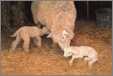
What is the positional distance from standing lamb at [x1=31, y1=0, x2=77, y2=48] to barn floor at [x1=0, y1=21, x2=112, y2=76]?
4.8 inches

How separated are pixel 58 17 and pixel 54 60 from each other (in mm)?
358

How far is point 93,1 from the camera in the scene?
3512 mm

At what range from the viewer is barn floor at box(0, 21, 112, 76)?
258 cm

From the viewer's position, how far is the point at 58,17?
2.90 metres

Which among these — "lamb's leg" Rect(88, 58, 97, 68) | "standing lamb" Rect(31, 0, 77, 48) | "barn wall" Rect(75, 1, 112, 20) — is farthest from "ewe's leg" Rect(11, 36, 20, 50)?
"barn wall" Rect(75, 1, 112, 20)

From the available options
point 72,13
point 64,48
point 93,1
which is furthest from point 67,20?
point 93,1

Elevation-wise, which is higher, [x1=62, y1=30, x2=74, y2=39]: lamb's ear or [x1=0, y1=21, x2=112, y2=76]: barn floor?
[x1=62, y1=30, x2=74, y2=39]: lamb's ear

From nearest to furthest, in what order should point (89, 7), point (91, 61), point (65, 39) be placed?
1. point (91, 61)
2. point (65, 39)
3. point (89, 7)

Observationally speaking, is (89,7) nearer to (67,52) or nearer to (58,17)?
(58,17)

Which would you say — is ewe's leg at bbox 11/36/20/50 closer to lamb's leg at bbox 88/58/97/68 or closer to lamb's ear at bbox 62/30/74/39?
lamb's ear at bbox 62/30/74/39

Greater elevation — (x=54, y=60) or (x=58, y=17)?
(x=58, y=17)

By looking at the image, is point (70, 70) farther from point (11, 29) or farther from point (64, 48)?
point (11, 29)

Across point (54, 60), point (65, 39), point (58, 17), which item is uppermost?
point (58, 17)

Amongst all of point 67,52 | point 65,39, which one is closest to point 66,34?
point 65,39
